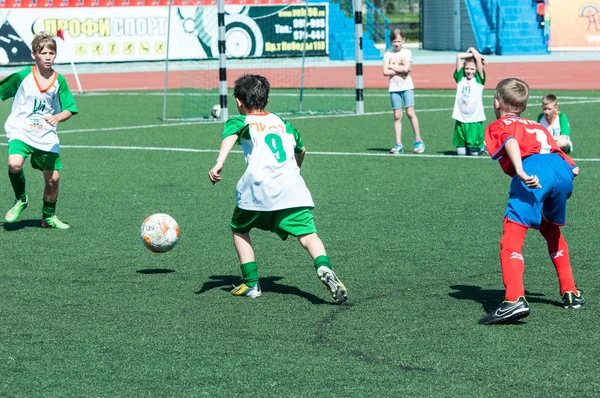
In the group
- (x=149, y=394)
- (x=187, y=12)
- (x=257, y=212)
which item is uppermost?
(x=187, y=12)

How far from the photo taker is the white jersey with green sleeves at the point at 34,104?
9.47 metres

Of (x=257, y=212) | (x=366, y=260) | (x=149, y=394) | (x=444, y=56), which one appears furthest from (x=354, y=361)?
(x=444, y=56)

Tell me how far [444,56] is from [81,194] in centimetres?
3109

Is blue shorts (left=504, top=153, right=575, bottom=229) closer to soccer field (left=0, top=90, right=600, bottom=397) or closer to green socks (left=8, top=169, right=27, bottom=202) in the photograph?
soccer field (left=0, top=90, right=600, bottom=397)

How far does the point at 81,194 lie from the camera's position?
456 inches

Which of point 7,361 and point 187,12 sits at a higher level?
point 187,12

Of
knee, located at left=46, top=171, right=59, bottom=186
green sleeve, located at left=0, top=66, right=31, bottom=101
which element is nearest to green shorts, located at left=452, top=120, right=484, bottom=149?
knee, located at left=46, top=171, right=59, bottom=186

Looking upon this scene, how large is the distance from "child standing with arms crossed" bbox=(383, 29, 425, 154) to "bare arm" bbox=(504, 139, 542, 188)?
8.65m

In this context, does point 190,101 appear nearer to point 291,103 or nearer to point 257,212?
point 291,103

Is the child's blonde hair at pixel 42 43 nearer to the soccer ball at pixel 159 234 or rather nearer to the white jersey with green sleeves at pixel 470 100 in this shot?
the soccer ball at pixel 159 234

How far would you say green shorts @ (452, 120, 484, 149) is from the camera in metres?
14.3

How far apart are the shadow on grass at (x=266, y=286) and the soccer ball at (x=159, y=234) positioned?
0.60 m

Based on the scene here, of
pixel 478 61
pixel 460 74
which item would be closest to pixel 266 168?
pixel 478 61

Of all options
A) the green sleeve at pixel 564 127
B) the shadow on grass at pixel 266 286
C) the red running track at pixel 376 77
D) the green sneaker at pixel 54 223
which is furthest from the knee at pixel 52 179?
the red running track at pixel 376 77
